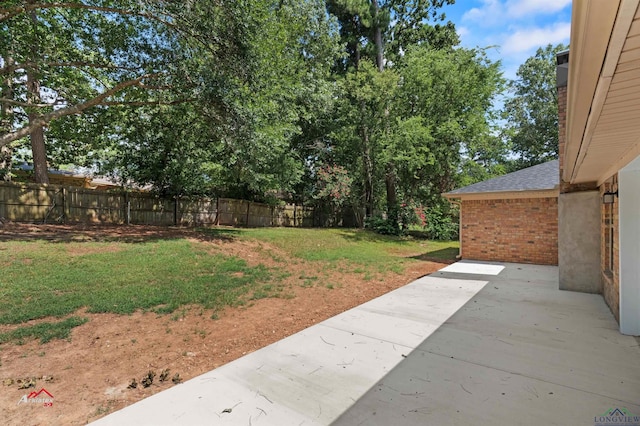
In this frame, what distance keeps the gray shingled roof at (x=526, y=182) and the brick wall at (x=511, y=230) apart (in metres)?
0.50

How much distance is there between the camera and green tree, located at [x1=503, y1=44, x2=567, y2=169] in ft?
81.5

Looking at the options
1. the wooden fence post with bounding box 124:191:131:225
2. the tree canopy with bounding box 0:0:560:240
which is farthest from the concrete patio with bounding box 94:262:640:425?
the wooden fence post with bounding box 124:191:131:225

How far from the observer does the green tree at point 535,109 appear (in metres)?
24.8

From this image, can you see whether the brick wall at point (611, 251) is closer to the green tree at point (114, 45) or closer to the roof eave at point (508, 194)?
the roof eave at point (508, 194)

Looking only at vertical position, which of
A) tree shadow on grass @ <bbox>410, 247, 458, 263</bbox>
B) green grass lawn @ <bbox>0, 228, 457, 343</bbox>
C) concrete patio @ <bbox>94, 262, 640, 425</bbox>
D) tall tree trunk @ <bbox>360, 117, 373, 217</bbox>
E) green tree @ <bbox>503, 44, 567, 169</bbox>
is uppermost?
green tree @ <bbox>503, 44, 567, 169</bbox>

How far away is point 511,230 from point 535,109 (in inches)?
868

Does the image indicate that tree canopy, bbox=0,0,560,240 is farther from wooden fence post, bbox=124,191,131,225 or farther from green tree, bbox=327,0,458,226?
wooden fence post, bbox=124,191,131,225

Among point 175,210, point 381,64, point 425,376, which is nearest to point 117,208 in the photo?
point 175,210

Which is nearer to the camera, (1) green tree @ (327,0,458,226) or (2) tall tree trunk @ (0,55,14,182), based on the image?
(2) tall tree trunk @ (0,55,14,182)

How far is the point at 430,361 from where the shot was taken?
3172 mm

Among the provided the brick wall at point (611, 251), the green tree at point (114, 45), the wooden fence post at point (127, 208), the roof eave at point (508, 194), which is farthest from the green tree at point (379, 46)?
the wooden fence post at point (127, 208)

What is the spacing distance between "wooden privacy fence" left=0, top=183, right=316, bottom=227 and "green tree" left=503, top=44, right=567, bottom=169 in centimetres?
2216

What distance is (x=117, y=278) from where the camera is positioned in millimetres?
6109

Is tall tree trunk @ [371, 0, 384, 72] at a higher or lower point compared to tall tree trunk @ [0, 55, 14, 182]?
higher
